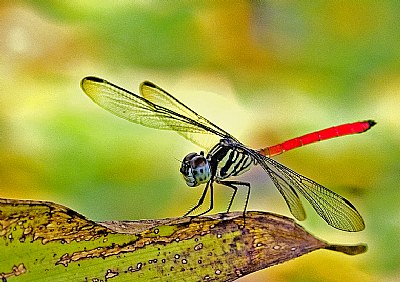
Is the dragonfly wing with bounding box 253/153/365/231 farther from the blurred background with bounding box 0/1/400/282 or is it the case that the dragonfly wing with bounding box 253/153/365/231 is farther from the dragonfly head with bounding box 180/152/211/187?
the blurred background with bounding box 0/1/400/282

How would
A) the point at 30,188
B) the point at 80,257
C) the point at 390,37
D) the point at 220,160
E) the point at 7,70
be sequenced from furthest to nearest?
the point at 390,37
the point at 7,70
the point at 30,188
the point at 220,160
the point at 80,257

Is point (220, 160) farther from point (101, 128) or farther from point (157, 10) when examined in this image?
point (157, 10)

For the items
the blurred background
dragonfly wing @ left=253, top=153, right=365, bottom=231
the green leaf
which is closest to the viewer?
the green leaf

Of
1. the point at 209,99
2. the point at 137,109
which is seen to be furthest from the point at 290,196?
the point at 209,99

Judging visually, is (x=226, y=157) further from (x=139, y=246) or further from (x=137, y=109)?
(x=139, y=246)

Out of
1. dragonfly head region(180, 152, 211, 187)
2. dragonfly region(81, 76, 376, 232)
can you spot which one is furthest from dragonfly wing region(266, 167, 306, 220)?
dragonfly head region(180, 152, 211, 187)

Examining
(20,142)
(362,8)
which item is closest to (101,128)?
(20,142)
